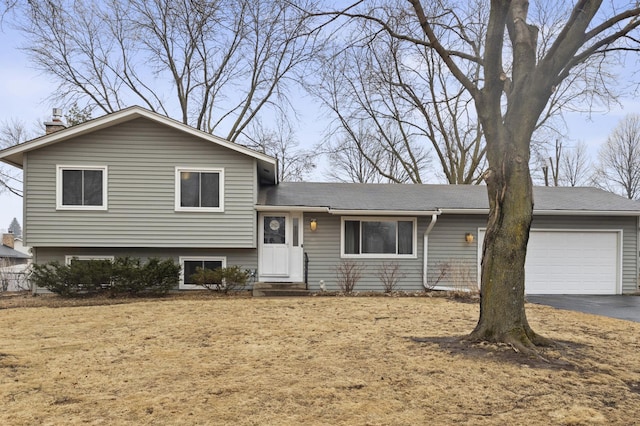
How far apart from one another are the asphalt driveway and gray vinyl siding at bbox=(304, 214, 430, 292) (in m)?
3.54

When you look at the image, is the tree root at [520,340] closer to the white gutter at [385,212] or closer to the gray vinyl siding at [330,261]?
the white gutter at [385,212]

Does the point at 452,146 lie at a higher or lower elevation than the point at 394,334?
higher

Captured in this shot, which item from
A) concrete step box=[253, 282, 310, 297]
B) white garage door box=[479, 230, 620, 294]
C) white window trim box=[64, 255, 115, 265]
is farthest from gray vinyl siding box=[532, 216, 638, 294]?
white window trim box=[64, 255, 115, 265]

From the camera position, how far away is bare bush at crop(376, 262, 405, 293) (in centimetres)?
1287

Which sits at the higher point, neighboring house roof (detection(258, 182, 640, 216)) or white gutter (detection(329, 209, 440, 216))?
neighboring house roof (detection(258, 182, 640, 216))

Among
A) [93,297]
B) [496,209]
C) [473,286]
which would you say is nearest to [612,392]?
[496,209]

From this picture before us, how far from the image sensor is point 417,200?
542 inches

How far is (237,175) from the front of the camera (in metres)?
12.1

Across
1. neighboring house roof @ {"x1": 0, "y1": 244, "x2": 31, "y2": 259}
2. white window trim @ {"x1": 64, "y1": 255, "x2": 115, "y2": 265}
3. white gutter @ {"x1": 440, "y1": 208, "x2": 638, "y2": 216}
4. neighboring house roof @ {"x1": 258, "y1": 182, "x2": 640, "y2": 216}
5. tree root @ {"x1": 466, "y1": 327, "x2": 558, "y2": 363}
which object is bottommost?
neighboring house roof @ {"x1": 0, "y1": 244, "x2": 31, "y2": 259}

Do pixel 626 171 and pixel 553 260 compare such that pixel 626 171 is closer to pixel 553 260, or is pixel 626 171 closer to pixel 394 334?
pixel 553 260

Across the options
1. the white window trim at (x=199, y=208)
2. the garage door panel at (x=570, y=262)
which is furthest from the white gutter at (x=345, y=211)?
the garage door panel at (x=570, y=262)

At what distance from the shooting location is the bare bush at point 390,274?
1287 cm

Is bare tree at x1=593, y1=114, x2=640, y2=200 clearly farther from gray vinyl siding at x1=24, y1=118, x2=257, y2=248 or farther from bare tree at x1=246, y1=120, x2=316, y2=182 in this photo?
gray vinyl siding at x1=24, y1=118, x2=257, y2=248

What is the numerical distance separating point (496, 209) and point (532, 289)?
8626 millimetres
